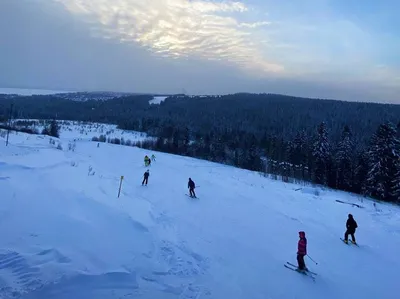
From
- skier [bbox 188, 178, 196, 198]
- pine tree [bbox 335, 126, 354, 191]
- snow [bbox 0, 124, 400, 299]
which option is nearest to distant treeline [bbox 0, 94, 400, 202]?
pine tree [bbox 335, 126, 354, 191]

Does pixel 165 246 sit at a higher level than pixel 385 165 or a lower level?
lower

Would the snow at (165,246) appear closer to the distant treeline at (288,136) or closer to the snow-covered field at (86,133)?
the distant treeline at (288,136)

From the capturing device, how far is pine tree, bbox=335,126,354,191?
4878cm

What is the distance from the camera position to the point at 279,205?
20.2 metres

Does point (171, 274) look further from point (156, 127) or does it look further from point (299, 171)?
point (156, 127)

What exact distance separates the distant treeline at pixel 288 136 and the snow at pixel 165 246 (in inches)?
927

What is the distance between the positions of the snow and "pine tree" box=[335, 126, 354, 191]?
31.4 meters

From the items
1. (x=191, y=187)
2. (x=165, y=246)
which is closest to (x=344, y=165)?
(x=191, y=187)

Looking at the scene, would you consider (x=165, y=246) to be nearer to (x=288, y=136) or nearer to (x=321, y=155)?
(x=321, y=155)

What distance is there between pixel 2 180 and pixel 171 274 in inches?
403

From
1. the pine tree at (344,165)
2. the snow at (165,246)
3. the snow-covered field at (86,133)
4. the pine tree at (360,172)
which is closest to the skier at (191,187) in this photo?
the snow at (165,246)

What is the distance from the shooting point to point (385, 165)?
126 ft

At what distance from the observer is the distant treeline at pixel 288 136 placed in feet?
131

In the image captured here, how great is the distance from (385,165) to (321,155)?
1417 cm
